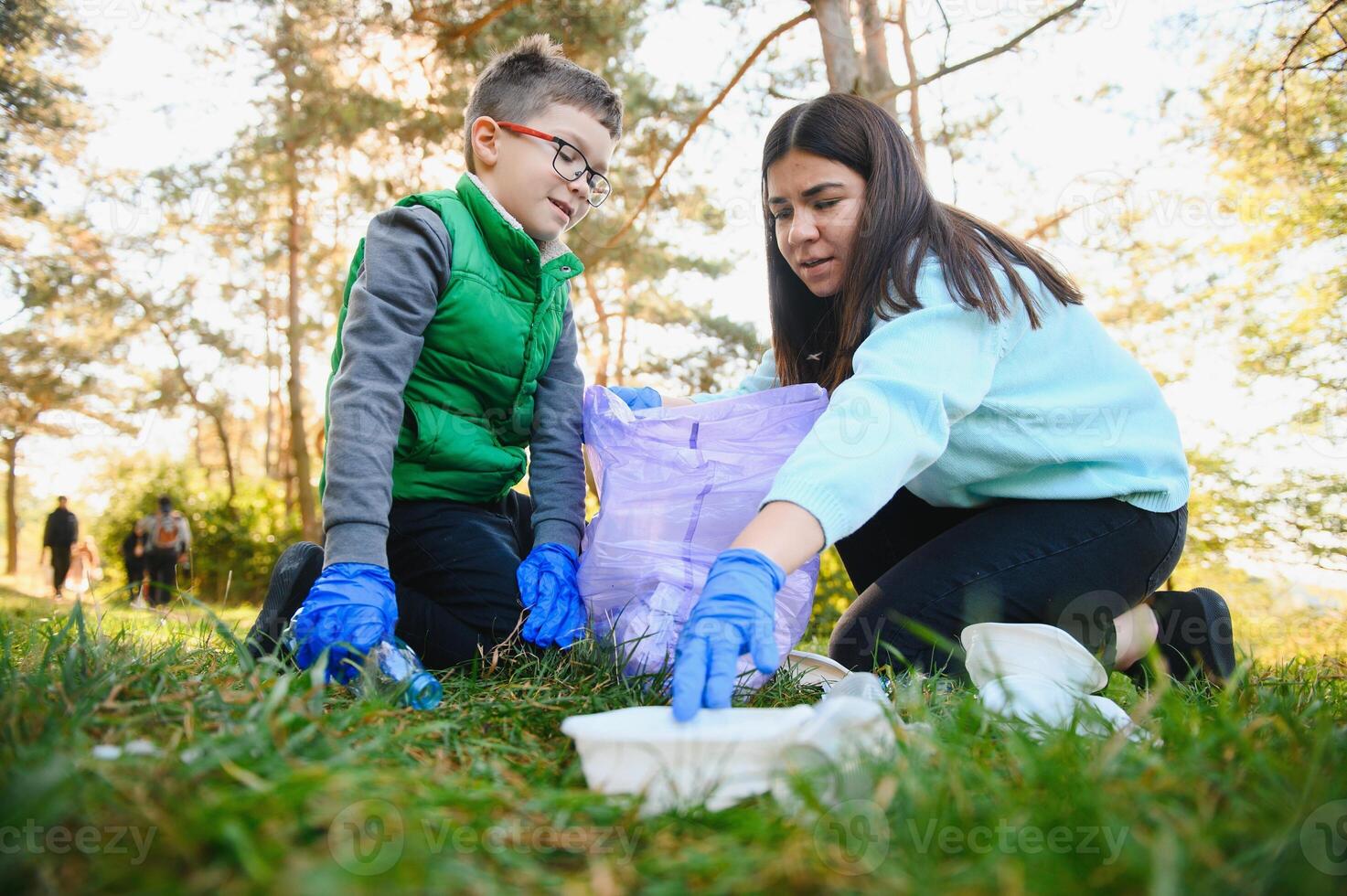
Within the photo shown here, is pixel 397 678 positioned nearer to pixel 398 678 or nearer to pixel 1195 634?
pixel 398 678

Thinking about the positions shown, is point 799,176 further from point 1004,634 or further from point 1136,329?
point 1136,329

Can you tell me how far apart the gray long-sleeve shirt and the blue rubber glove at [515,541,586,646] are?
0.38ft

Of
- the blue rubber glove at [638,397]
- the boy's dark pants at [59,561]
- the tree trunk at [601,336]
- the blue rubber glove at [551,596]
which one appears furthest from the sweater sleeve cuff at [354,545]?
the boy's dark pants at [59,561]

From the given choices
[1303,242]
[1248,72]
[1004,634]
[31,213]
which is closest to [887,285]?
[1004,634]

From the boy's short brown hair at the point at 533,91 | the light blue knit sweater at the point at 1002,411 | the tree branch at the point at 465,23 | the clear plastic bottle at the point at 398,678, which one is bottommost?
the clear plastic bottle at the point at 398,678

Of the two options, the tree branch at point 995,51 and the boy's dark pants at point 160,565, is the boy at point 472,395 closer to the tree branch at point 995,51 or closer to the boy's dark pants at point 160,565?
the tree branch at point 995,51

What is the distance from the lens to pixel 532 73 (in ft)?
7.99

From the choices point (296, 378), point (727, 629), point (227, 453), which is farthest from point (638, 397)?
point (227, 453)

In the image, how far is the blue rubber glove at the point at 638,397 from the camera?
251 cm

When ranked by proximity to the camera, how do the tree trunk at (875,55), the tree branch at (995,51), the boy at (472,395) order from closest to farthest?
1. the boy at (472,395)
2. the tree branch at (995,51)
3. the tree trunk at (875,55)

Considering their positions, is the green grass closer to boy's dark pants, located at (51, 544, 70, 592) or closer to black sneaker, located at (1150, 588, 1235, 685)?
black sneaker, located at (1150, 588, 1235, 685)

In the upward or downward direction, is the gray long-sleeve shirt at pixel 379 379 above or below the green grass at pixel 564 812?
above

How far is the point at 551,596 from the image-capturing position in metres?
2.03

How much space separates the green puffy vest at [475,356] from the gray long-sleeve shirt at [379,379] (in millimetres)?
55
